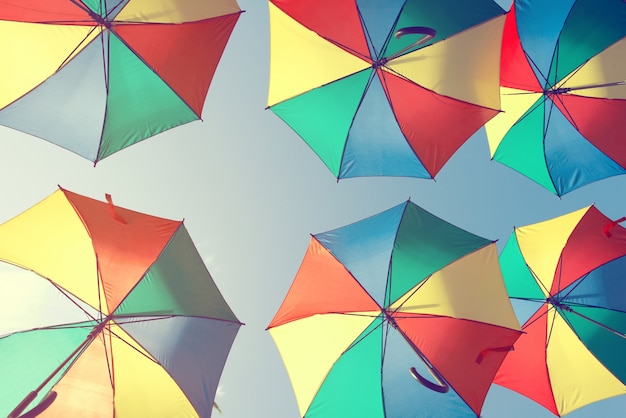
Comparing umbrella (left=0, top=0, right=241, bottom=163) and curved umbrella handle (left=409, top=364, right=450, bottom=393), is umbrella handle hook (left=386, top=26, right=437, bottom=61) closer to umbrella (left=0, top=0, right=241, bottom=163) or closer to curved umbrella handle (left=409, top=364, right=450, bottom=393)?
umbrella (left=0, top=0, right=241, bottom=163)

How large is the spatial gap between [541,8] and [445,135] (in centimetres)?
267

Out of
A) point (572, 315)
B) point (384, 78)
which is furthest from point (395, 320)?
point (384, 78)

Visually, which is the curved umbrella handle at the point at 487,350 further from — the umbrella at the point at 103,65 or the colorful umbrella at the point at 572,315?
the umbrella at the point at 103,65

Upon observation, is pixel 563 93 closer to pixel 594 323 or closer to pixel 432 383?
pixel 594 323

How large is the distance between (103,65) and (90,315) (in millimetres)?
3578

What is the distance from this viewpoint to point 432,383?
6.40 metres

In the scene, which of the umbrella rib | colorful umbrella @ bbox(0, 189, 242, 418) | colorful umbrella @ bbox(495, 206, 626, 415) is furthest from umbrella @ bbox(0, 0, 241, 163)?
the umbrella rib

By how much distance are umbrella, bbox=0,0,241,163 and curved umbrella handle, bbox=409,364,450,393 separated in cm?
502

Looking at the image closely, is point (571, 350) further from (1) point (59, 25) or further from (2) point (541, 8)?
(1) point (59, 25)

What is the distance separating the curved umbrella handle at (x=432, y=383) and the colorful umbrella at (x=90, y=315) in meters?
3.01

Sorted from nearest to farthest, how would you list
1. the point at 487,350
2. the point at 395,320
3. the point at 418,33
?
the point at 487,350 → the point at 395,320 → the point at 418,33

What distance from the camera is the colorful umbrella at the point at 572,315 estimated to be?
8211 millimetres

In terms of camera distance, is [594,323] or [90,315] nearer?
[90,315]

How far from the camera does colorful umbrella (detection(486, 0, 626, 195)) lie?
8344 millimetres
